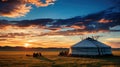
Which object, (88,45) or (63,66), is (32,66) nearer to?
(63,66)

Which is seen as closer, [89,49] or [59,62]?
[59,62]

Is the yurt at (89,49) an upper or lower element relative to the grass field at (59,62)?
upper

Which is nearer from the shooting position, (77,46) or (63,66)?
(63,66)

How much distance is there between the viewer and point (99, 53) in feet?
218

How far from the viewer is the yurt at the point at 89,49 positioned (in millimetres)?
66125

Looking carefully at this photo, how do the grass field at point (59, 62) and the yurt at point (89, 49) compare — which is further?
the yurt at point (89, 49)

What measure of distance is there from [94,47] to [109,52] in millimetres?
6374

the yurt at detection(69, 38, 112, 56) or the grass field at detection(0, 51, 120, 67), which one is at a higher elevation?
the yurt at detection(69, 38, 112, 56)

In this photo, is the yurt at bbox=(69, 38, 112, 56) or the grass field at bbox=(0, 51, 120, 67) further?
the yurt at bbox=(69, 38, 112, 56)

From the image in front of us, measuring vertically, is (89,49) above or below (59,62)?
above

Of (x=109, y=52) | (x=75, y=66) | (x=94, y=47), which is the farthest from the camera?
(x=109, y=52)

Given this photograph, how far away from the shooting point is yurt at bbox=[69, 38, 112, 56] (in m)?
66.1

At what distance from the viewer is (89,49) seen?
66062mm

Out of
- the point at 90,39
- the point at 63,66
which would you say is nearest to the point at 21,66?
the point at 63,66
